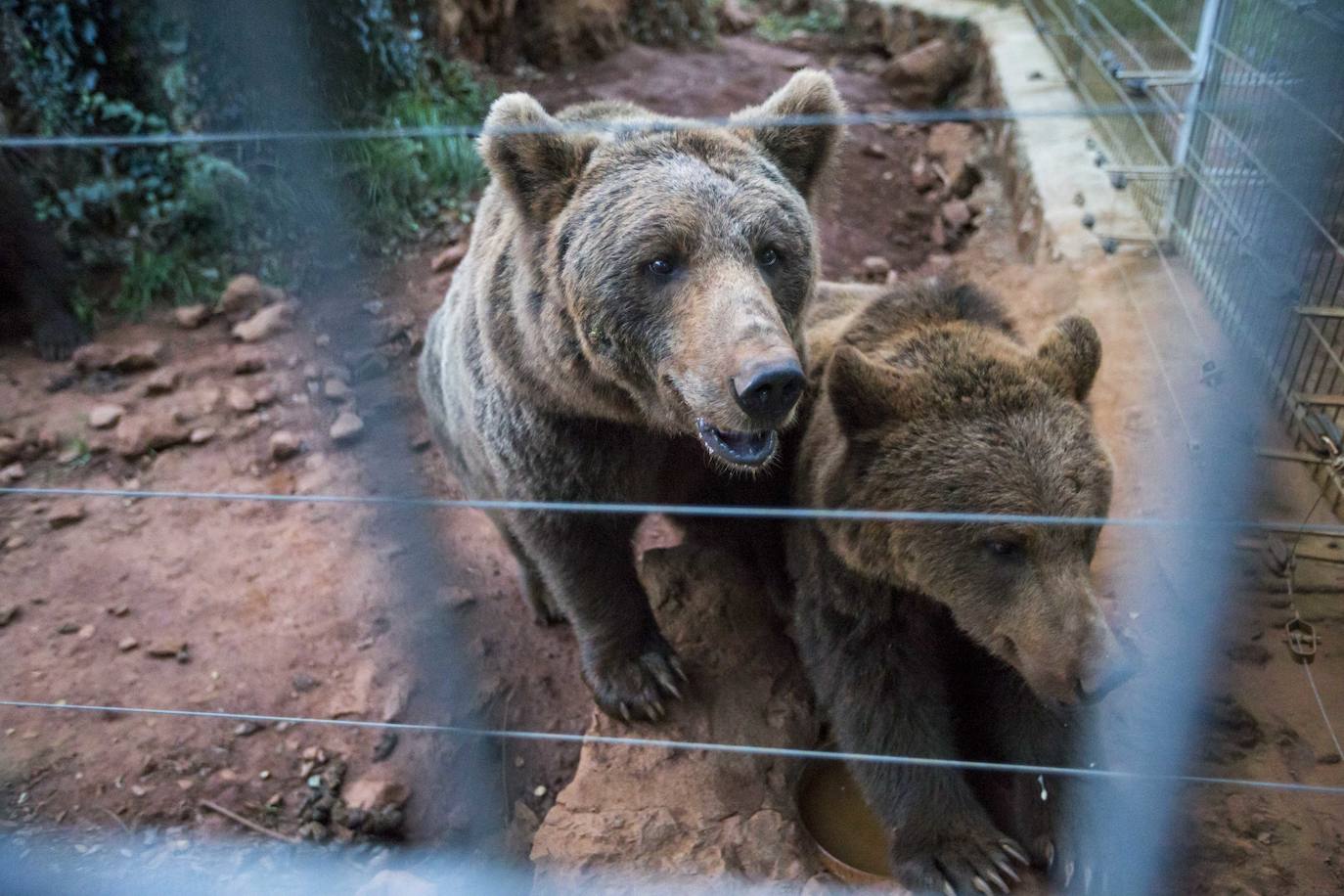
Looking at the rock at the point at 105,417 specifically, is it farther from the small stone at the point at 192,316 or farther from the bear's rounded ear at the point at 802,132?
the bear's rounded ear at the point at 802,132

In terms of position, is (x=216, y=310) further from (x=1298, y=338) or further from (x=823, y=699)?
(x=1298, y=338)

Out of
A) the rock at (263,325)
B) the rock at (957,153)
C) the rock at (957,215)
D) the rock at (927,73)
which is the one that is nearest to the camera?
the rock at (263,325)

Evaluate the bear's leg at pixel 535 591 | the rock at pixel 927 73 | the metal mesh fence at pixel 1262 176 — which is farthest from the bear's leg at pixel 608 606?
the rock at pixel 927 73

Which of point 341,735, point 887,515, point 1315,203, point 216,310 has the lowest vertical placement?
point 341,735

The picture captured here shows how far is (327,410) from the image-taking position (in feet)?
18.8

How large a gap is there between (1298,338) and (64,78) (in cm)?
701

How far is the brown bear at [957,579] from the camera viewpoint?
→ 255cm

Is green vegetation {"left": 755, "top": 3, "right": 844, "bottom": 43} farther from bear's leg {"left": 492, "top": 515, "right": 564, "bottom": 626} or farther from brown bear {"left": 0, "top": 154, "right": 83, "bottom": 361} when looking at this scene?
bear's leg {"left": 492, "top": 515, "right": 564, "bottom": 626}

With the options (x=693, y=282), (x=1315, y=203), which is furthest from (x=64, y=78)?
(x=1315, y=203)

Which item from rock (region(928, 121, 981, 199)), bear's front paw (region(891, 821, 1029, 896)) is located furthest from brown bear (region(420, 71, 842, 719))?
rock (region(928, 121, 981, 199))

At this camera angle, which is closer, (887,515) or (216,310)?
(887,515)

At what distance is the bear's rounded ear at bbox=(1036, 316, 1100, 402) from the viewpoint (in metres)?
2.80

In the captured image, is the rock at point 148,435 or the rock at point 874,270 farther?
the rock at point 874,270

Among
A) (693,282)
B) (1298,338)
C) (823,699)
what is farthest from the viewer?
(1298,338)
